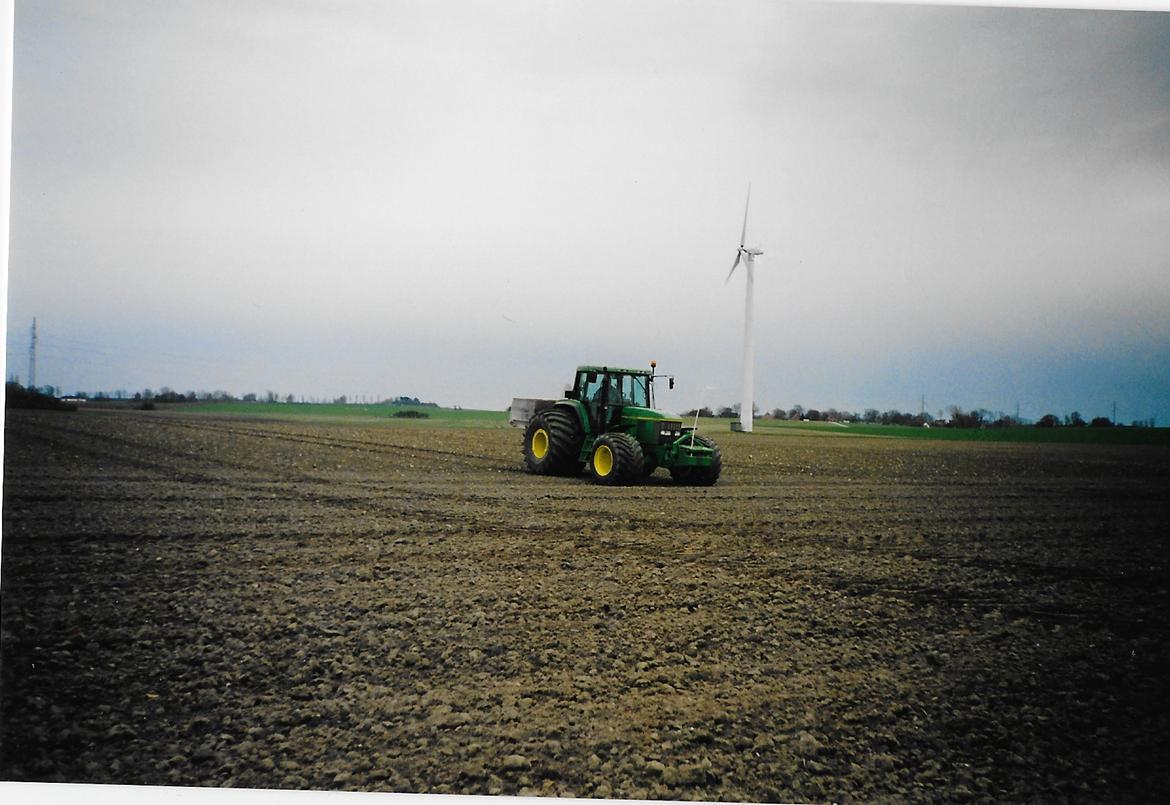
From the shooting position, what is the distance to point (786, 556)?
6.15 m

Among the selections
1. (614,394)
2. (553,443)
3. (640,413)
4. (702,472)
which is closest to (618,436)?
(640,413)

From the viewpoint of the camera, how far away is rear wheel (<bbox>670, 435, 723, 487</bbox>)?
931cm

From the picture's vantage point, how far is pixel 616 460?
28.9ft

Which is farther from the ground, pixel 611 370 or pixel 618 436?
pixel 611 370

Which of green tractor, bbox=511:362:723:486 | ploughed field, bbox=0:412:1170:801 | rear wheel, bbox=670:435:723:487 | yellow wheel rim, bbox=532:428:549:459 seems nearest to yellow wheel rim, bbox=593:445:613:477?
green tractor, bbox=511:362:723:486

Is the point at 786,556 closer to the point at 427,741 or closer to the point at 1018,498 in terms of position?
the point at 427,741

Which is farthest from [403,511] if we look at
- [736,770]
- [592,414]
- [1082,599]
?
[1082,599]

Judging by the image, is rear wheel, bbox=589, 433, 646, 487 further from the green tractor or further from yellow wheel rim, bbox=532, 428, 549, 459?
yellow wheel rim, bbox=532, 428, 549, 459

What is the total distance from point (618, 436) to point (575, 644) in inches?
183

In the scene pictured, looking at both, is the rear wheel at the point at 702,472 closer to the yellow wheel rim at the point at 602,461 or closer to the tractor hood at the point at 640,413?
the tractor hood at the point at 640,413

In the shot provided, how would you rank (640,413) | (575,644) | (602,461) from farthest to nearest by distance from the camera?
(640,413) < (602,461) < (575,644)

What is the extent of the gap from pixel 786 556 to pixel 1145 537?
3.37m

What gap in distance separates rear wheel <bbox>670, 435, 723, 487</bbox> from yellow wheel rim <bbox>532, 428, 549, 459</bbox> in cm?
157

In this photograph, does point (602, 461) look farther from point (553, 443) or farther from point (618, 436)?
point (553, 443)
